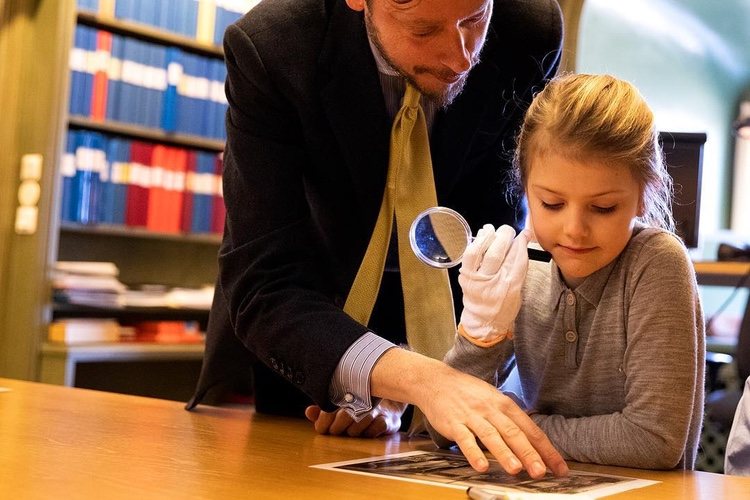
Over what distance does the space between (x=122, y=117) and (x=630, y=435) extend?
2.93 m

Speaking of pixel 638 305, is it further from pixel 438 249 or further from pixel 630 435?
pixel 438 249

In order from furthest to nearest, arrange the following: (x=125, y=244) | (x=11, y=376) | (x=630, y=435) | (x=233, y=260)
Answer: (x=125, y=244) → (x=11, y=376) → (x=233, y=260) → (x=630, y=435)

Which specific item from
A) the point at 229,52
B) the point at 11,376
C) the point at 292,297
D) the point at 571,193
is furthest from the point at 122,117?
the point at 571,193

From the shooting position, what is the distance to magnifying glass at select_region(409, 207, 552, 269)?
1.23 meters

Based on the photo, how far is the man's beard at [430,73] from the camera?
1347 mm

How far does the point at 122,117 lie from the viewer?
3.65 m

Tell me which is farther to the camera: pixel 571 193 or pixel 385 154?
pixel 385 154

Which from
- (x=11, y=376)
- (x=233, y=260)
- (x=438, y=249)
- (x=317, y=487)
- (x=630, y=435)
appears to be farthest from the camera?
(x=11, y=376)

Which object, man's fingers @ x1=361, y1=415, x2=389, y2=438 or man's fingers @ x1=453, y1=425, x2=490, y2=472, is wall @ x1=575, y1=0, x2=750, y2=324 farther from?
man's fingers @ x1=453, y1=425, x2=490, y2=472

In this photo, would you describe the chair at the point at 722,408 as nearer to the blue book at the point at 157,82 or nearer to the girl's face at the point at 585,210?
the girl's face at the point at 585,210

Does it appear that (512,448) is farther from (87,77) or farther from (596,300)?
(87,77)

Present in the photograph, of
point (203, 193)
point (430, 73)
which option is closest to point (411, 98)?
point (430, 73)

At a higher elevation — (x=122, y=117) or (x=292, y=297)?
(x=122, y=117)

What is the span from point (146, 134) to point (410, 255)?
2.51 metres
